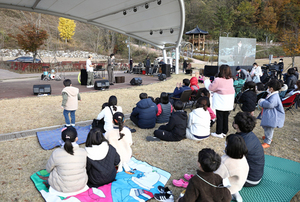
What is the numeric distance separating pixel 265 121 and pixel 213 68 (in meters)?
12.8

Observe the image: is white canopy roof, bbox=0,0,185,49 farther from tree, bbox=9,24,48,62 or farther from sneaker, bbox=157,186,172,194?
sneaker, bbox=157,186,172,194

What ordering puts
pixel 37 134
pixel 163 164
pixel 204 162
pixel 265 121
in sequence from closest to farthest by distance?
pixel 204 162 → pixel 163 164 → pixel 265 121 → pixel 37 134

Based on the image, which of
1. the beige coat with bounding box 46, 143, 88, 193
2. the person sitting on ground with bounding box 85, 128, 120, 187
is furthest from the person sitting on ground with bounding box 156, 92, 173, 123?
the beige coat with bounding box 46, 143, 88, 193

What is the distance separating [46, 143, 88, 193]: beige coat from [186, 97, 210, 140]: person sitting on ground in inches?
93.4

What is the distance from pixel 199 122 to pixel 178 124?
44 cm

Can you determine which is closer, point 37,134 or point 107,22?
point 37,134

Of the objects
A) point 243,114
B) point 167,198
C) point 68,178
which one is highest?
point 243,114

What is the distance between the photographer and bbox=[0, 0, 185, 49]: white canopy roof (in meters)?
10.5

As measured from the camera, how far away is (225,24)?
45969 millimetres

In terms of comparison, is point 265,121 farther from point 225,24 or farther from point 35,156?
point 225,24

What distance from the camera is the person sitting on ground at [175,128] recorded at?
405 centimetres

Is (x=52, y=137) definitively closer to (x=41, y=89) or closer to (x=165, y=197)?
(x=165, y=197)

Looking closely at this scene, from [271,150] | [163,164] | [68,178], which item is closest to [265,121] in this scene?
[271,150]

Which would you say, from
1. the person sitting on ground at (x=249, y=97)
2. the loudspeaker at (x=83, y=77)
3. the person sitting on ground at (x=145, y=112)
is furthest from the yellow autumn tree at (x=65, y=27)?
the person sitting on ground at (x=249, y=97)
